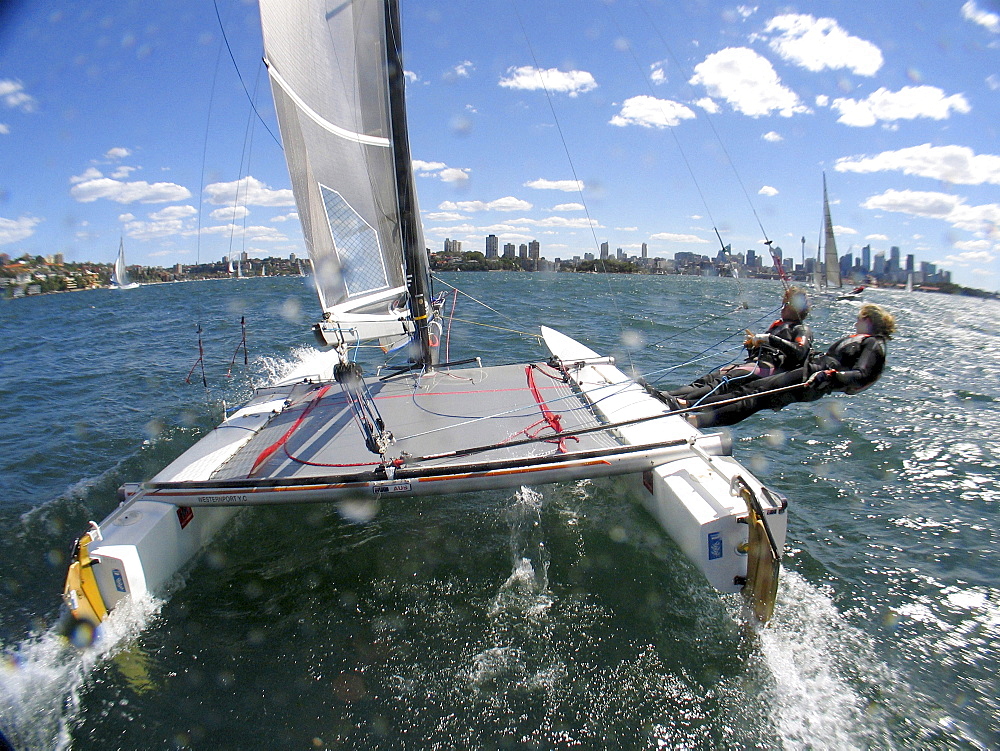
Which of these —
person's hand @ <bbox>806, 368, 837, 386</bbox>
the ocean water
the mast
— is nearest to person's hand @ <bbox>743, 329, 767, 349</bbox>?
person's hand @ <bbox>806, 368, 837, 386</bbox>

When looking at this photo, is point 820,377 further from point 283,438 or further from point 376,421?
point 283,438

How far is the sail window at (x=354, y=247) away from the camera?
5012 millimetres

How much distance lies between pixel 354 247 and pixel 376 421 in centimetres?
207

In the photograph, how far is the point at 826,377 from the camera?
170 inches

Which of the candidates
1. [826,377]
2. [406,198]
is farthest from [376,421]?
[826,377]

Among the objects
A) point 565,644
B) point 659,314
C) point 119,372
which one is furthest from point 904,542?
point 659,314

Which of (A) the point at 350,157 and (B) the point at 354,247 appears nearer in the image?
(A) the point at 350,157

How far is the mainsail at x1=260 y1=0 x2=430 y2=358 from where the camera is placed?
442 centimetres

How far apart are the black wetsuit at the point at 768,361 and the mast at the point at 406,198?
2.76 metres

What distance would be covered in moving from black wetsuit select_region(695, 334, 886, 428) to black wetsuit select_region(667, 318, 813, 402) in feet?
0.27

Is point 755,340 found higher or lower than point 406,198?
lower

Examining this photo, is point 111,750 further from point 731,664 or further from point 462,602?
point 731,664

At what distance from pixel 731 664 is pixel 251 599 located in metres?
3.00

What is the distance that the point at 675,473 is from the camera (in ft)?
12.3
